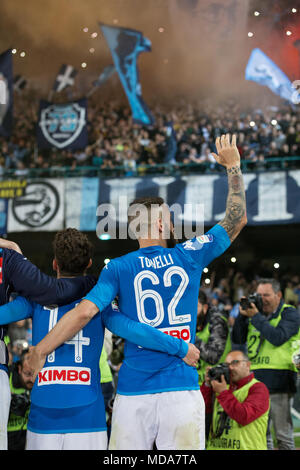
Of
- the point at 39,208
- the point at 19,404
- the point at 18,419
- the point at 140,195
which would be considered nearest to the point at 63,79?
the point at 39,208

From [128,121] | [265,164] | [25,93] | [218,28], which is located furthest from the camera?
[25,93]

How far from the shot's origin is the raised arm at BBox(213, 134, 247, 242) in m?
4.11

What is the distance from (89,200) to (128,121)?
241 inches

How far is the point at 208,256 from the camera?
395cm

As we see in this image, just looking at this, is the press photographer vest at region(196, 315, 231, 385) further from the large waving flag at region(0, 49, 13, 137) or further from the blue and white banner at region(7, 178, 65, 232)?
the large waving flag at region(0, 49, 13, 137)

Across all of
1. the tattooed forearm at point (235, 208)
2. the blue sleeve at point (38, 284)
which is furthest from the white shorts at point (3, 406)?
the tattooed forearm at point (235, 208)

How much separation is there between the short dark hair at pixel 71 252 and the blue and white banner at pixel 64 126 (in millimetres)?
12351

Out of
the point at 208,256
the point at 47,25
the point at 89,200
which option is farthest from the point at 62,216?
the point at 47,25

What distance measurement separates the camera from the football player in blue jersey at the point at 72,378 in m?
3.62

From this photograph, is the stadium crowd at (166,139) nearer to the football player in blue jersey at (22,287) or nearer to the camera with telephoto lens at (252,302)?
the camera with telephoto lens at (252,302)

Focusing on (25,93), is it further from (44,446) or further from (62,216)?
(44,446)

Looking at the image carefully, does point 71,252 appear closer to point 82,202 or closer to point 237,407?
point 237,407

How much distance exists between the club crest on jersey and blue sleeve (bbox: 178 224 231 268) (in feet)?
41.8

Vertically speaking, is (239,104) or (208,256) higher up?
(239,104)
